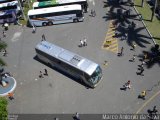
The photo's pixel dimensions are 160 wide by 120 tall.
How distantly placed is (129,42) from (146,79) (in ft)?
31.9

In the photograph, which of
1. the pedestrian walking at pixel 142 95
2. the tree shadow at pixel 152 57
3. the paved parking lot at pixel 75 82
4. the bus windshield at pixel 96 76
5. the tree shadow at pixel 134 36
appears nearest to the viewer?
the pedestrian walking at pixel 142 95

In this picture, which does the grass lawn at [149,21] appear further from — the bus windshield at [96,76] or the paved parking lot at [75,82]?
the bus windshield at [96,76]

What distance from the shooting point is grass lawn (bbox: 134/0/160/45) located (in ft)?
186

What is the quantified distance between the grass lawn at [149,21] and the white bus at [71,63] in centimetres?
1513

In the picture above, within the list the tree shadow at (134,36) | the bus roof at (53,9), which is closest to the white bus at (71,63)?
the tree shadow at (134,36)

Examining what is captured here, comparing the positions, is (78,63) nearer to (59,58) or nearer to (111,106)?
(59,58)

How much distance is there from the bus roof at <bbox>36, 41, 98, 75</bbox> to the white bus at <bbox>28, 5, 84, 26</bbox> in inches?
429

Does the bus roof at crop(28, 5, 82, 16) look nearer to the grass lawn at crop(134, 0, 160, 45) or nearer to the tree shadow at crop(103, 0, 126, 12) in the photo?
the tree shadow at crop(103, 0, 126, 12)

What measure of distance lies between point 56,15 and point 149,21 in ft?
61.4

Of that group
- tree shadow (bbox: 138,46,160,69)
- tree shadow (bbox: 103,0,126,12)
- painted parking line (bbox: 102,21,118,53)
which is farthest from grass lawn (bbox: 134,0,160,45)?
painted parking line (bbox: 102,21,118,53)

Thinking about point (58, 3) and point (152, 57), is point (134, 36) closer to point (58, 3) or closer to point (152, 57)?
point (152, 57)

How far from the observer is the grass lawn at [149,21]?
5654cm

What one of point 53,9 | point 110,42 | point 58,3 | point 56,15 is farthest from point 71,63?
point 58,3

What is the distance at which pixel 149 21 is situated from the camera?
60.1m
